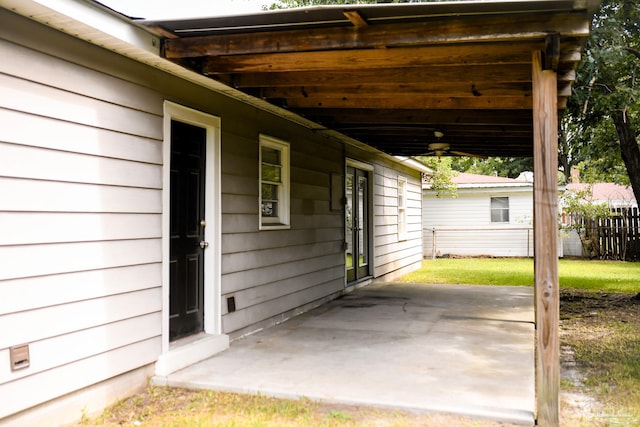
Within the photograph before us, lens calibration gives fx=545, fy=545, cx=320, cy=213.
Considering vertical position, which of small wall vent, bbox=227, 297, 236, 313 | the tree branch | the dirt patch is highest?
the tree branch

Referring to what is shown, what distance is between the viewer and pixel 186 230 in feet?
15.7

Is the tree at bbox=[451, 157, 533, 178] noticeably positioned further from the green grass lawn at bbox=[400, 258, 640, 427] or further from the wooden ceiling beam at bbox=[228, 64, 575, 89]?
the wooden ceiling beam at bbox=[228, 64, 575, 89]

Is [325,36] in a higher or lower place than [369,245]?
higher

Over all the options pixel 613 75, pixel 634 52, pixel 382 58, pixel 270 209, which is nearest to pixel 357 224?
pixel 270 209

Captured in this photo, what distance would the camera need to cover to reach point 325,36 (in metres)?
3.78

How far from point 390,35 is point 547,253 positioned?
173 cm

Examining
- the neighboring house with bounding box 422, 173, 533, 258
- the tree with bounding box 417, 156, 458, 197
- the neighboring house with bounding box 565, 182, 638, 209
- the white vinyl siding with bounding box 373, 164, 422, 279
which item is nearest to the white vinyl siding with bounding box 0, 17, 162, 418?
the white vinyl siding with bounding box 373, 164, 422, 279

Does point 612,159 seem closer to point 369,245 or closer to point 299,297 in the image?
point 369,245

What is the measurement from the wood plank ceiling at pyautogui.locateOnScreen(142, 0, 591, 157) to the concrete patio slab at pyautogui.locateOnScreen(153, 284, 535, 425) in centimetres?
228

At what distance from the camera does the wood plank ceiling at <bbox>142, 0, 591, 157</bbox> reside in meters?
3.36

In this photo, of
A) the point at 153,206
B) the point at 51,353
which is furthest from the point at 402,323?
the point at 51,353

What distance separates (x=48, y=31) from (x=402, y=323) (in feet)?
15.4

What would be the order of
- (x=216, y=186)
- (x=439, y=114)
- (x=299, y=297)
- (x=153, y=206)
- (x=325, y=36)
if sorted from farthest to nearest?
(x=299, y=297)
(x=439, y=114)
(x=216, y=186)
(x=153, y=206)
(x=325, y=36)

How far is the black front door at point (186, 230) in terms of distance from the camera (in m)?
4.64
